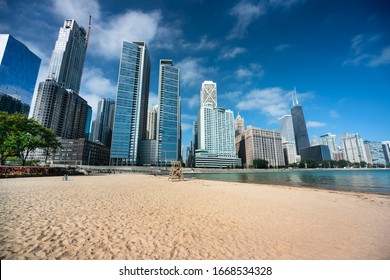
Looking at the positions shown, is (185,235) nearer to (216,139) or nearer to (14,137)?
(14,137)

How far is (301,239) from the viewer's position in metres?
4.69

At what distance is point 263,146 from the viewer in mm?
178375

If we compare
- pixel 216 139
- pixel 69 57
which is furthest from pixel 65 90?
pixel 216 139

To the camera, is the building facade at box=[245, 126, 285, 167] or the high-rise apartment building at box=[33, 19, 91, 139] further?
the building facade at box=[245, 126, 285, 167]

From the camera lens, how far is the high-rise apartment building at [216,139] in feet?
515

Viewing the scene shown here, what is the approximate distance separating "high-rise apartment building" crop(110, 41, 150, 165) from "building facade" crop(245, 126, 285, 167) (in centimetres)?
12126

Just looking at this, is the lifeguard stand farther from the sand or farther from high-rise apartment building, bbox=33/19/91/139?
high-rise apartment building, bbox=33/19/91/139

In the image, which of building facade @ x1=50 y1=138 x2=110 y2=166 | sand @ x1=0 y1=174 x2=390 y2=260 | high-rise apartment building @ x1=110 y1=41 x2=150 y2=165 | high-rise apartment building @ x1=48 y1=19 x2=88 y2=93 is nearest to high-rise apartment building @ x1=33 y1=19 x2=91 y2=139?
high-rise apartment building @ x1=48 y1=19 x2=88 y2=93

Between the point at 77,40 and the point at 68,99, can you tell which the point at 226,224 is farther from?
the point at 77,40

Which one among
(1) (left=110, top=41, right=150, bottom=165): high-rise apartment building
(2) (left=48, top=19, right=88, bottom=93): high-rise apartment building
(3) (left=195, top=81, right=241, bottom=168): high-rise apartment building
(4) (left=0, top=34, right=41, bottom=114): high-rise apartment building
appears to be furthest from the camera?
(3) (left=195, top=81, right=241, bottom=168): high-rise apartment building

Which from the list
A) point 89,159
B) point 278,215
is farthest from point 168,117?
point 278,215

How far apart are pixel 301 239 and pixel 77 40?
237149 mm

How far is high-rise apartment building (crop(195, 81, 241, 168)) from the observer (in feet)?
515

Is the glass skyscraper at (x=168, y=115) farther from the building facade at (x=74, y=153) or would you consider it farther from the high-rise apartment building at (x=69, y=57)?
the high-rise apartment building at (x=69, y=57)
